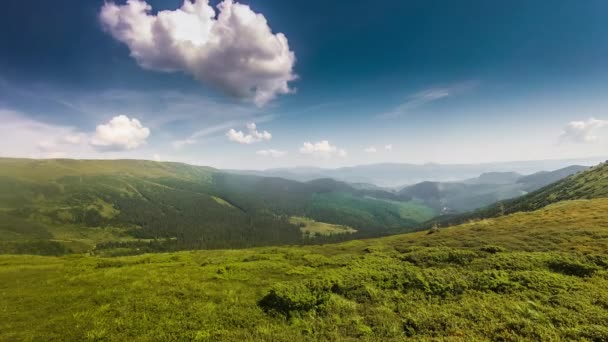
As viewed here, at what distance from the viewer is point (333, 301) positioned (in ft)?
50.4

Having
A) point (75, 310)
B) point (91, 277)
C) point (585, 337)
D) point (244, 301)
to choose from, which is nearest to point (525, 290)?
point (585, 337)

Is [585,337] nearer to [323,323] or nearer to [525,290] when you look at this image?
[525,290]

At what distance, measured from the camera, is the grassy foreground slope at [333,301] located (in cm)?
1216

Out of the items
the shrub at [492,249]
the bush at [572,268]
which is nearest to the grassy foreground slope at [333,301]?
the bush at [572,268]

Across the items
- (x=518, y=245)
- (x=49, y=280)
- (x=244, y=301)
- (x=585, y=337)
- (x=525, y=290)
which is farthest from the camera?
(x=518, y=245)

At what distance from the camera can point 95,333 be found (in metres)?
12.7

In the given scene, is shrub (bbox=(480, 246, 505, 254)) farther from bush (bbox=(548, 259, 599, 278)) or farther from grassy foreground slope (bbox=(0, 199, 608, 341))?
bush (bbox=(548, 259, 599, 278))

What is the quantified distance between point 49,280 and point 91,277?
3.04m

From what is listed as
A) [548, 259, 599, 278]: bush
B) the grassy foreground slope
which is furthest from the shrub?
[548, 259, 599, 278]: bush

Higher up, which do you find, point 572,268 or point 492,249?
point 572,268

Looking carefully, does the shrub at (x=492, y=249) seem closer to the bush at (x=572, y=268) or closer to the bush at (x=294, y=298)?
the bush at (x=572, y=268)

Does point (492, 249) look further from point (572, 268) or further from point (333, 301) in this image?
point (333, 301)

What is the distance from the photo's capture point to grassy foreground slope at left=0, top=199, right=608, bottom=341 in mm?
12164

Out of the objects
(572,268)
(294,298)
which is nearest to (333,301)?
(294,298)
